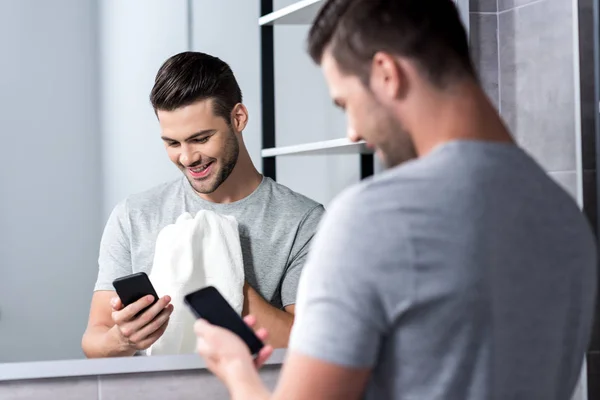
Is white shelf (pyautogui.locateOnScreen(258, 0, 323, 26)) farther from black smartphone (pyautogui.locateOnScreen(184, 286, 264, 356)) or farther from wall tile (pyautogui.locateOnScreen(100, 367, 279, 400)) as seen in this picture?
black smartphone (pyautogui.locateOnScreen(184, 286, 264, 356))

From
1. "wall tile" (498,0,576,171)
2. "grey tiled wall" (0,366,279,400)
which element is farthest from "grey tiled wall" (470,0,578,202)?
"grey tiled wall" (0,366,279,400)

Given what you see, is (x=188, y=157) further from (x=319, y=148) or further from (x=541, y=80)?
(x=541, y=80)

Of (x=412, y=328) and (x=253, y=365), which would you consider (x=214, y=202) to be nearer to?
(x=253, y=365)

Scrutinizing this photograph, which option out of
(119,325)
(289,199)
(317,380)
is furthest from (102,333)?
(317,380)

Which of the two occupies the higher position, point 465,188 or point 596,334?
point 465,188

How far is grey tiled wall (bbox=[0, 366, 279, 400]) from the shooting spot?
142 cm

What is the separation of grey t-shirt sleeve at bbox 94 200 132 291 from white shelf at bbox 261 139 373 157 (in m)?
0.28

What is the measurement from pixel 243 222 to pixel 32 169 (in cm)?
38

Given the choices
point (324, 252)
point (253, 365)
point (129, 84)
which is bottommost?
point (253, 365)

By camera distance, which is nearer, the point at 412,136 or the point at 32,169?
the point at 412,136

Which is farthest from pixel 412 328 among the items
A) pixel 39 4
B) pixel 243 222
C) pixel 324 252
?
pixel 39 4

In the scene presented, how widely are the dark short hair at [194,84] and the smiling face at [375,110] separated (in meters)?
0.76

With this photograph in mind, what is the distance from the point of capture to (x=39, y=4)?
4.58 ft

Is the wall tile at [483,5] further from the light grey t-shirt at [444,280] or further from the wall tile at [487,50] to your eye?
the light grey t-shirt at [444,280]
